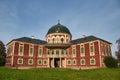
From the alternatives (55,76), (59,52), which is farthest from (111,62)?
(55,76)

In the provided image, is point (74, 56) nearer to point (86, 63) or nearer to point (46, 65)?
point (86, 63)

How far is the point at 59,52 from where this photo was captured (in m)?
38.2

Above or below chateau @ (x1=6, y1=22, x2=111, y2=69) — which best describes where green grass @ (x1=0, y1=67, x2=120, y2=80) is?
below

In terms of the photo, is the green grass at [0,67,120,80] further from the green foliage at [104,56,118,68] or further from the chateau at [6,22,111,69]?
the chateau at [6,22,111,69]

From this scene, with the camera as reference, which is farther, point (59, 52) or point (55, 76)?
point (59, 52)

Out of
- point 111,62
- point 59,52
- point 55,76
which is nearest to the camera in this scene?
point 55,76

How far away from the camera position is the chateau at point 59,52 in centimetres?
3257

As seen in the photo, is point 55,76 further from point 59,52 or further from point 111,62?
point 59,52

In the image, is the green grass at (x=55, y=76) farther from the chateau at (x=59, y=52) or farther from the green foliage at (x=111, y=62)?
the chateau at (x=59, y=52)

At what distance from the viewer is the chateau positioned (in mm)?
32569

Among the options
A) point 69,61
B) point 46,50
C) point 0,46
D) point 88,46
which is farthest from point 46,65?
point 0,46

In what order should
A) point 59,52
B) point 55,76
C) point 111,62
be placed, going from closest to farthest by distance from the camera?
point 55,76, point 111,62, point 59,52

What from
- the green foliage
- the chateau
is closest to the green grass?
the green foliage

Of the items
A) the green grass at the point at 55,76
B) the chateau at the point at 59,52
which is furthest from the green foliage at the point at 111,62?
the green grass at the point at 55,76
